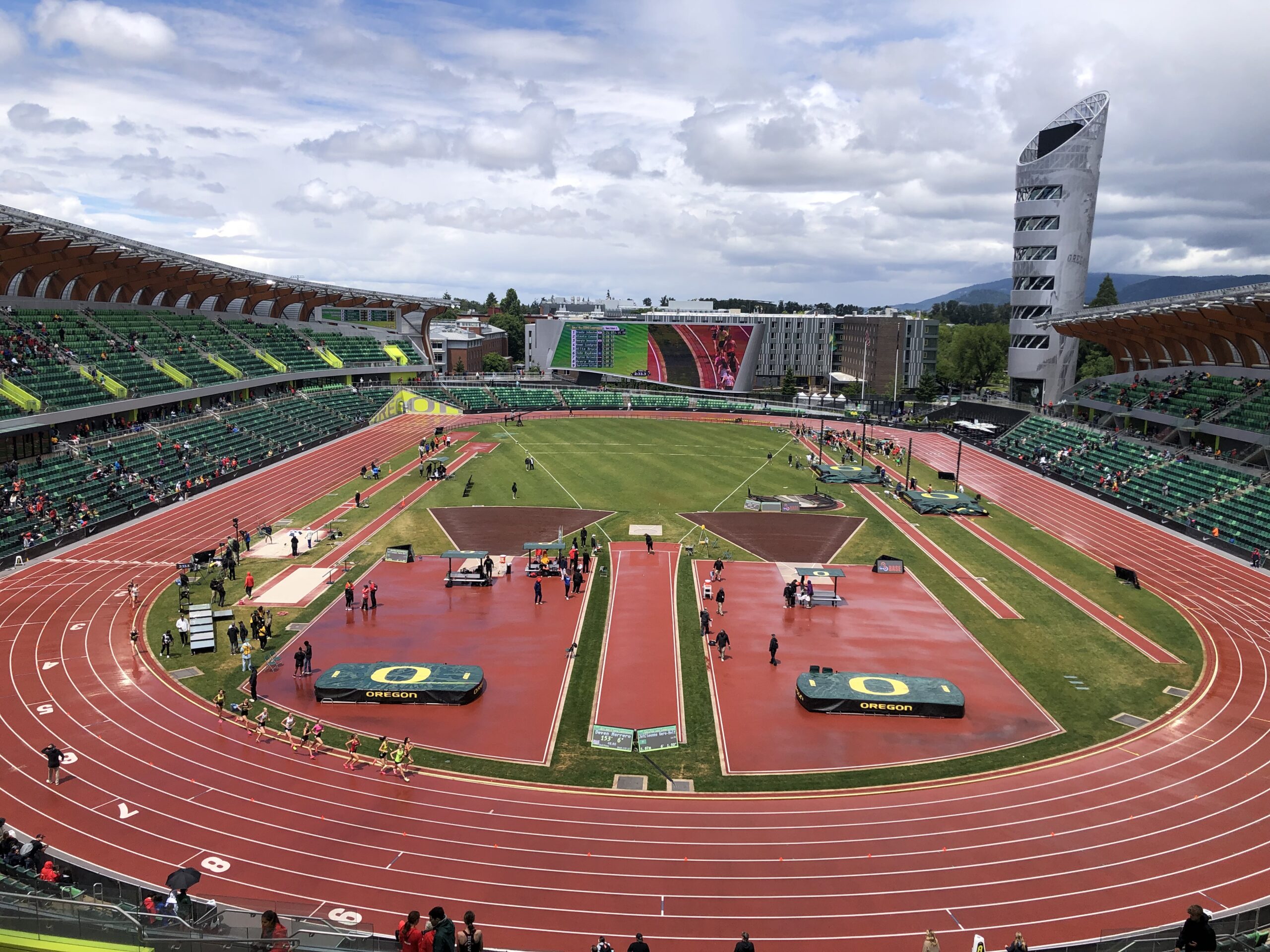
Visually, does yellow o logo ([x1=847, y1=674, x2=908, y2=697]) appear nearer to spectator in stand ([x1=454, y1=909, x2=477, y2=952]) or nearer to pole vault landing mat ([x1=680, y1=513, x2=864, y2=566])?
spectator in stand ([x1=454, y1=909, x2=477, y2=952])

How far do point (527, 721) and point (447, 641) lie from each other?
6.53 metres

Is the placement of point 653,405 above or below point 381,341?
below

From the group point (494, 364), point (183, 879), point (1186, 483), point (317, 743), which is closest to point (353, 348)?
point (494, 364)

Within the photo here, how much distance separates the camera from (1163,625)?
99.1 feet

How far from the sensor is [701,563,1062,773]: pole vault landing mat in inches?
837

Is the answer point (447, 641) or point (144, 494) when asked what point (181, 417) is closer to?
point (144, 494)

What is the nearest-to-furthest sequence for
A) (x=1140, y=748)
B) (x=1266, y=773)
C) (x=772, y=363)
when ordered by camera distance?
(x=1266, y=773) < (x=1140, y=748) < (x=772, y=363)

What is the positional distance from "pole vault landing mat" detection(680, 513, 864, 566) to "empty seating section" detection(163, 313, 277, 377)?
44.2 meters

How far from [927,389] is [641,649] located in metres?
83.6

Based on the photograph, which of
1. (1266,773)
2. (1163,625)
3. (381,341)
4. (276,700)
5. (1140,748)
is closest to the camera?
(1266,773)

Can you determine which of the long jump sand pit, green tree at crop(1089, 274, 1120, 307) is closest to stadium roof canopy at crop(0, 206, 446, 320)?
the long jump sand pit

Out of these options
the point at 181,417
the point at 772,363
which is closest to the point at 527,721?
the point at 181,417

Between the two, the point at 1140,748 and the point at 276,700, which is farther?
the point at 276,700

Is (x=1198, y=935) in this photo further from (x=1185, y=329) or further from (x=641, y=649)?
(x=1185, y=329)
